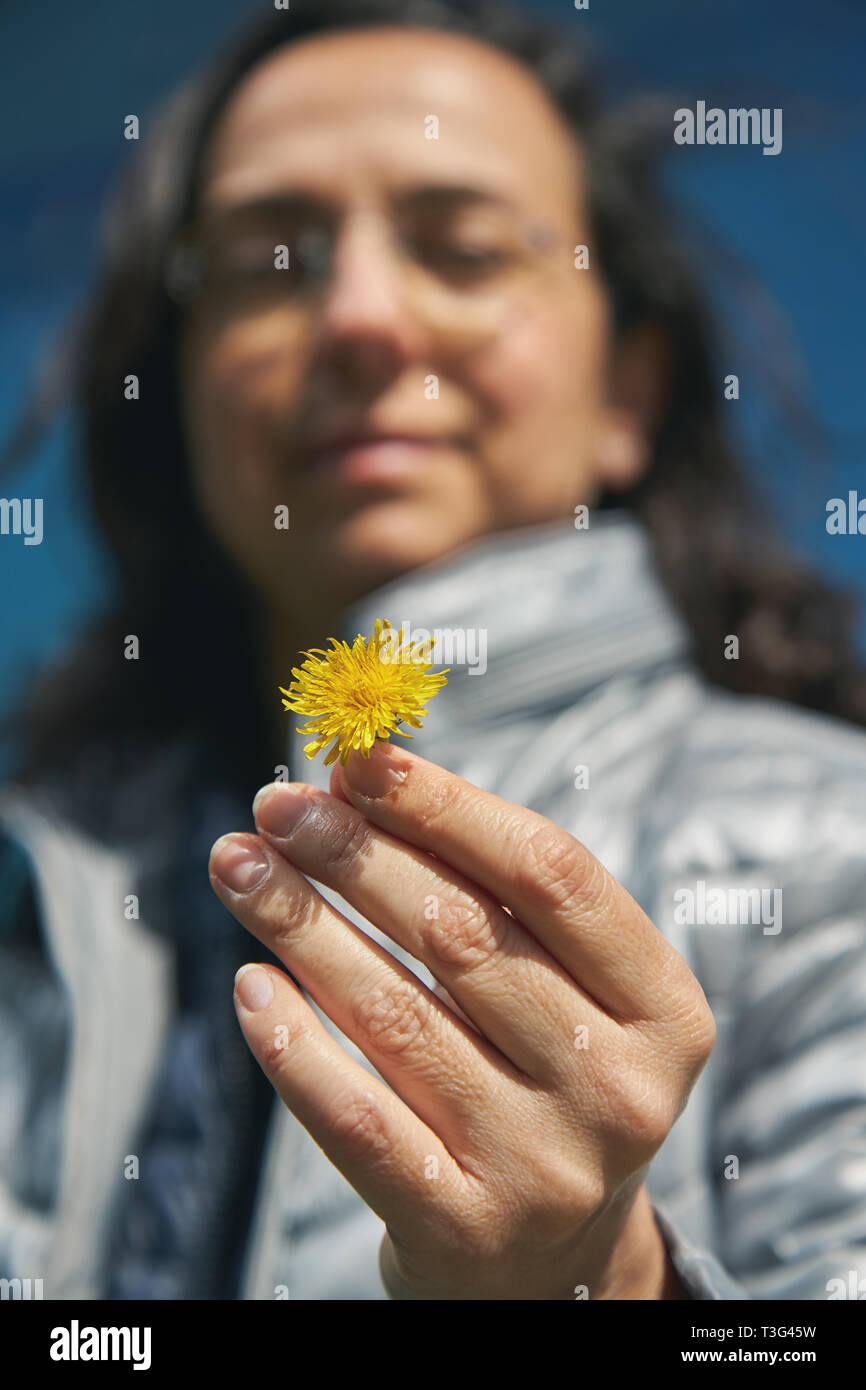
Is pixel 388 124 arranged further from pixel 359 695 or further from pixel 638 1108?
pixel 638 1108

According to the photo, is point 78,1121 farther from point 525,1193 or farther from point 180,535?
point 180,535

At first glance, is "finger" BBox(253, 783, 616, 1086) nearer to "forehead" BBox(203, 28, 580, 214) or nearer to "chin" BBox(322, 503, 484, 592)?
"chin" BBox(322, 503, 484, 592)

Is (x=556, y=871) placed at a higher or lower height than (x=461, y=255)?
lower

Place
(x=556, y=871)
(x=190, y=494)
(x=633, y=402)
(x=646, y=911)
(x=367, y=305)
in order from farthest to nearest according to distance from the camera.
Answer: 1. (x=190, y=494)
2. (x=633, y=402)
3. (x=367, y=305)
4. (x=646, y=911)
5. (x=556, y=871)

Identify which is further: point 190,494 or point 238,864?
point 190,494

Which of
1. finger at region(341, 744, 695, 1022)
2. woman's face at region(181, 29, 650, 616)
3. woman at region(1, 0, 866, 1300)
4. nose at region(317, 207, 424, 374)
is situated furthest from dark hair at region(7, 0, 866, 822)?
finger at region(341, 744, 695, 1022)

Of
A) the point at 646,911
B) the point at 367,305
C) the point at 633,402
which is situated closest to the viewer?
the point at 646,911

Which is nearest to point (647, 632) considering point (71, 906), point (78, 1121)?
point (71, 906)

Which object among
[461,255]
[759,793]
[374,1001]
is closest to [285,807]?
[374,1001]
